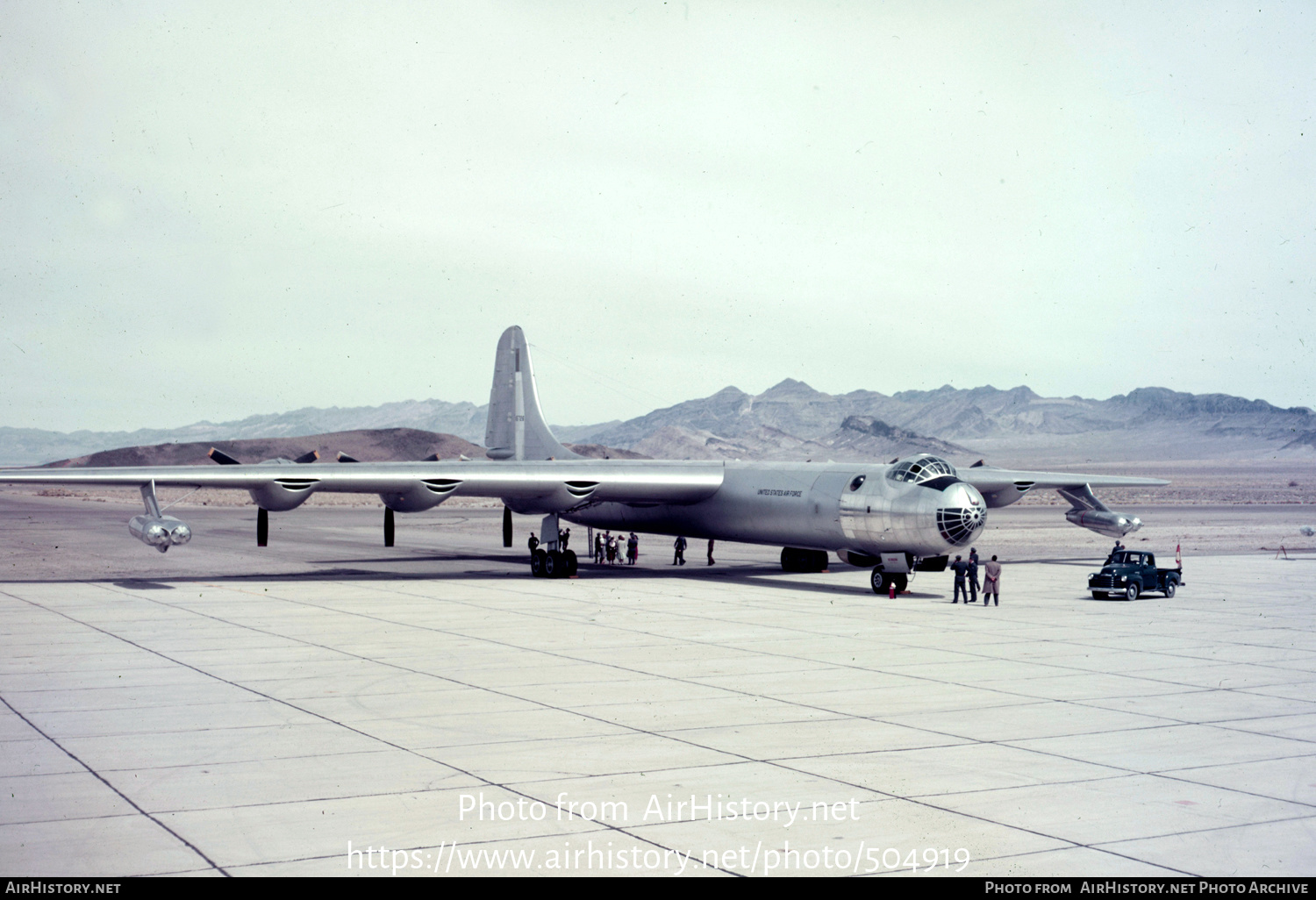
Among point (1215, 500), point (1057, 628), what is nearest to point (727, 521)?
point (1057, 628)

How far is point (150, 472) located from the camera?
30266 mm

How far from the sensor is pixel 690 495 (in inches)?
1425

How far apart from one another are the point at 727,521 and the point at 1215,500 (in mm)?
90880

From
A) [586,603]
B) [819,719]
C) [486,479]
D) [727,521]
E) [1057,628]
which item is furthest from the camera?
[727,521]

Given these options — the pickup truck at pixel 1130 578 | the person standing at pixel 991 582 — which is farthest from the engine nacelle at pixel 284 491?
the pickup truck at pixel 1130 578

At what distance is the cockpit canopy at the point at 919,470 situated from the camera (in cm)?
2909

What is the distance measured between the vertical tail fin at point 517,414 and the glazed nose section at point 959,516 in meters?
18.4

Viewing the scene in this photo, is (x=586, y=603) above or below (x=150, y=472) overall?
below

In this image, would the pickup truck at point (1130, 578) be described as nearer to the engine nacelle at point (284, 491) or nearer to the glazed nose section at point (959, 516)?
the glazed nose section at point (959, 516)

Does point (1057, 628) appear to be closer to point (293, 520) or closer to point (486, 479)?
point (486, 479)

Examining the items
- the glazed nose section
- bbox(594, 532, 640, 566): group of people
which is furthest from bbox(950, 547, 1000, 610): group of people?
bbox(594, 532, 640, 566): group of people

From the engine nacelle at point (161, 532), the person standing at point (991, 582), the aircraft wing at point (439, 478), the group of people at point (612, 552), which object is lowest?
the group of people at point (612, 552)

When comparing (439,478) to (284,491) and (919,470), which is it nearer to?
(284,491)

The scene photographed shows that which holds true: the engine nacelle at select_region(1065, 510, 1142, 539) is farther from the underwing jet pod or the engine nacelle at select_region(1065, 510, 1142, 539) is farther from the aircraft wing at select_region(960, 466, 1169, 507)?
the underwing jet pod
